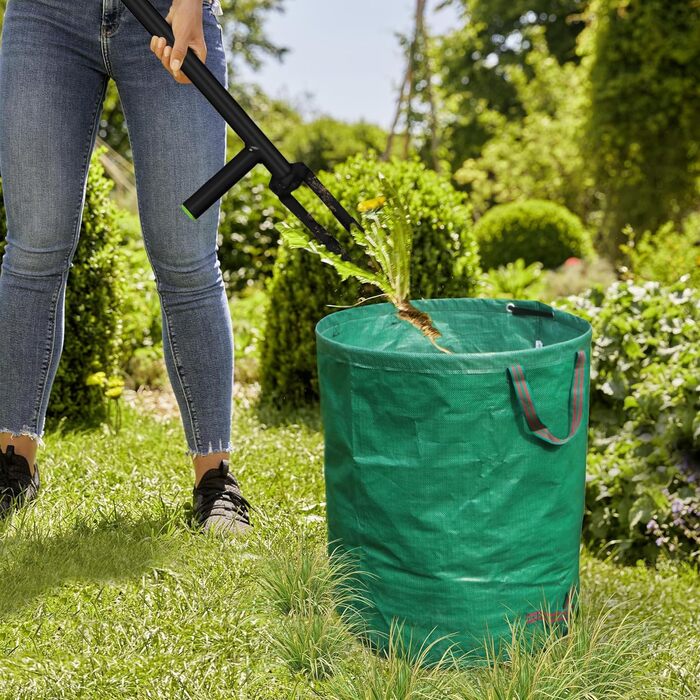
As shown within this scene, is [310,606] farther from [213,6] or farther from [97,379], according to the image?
[97,379]

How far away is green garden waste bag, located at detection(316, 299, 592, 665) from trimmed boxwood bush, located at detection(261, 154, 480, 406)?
6.43ft

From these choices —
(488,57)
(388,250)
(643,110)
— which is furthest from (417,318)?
(488,57)

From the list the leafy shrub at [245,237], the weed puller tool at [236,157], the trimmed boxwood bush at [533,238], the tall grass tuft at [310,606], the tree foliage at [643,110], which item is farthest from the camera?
the tree foliage at [643,110]

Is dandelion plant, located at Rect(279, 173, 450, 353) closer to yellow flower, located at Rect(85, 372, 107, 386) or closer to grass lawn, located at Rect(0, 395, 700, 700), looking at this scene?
grass lawn, located at Rect(0, 395, 700, 700)

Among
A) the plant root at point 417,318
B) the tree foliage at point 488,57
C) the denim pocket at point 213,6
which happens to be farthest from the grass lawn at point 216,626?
the tree foliage at point 488,57

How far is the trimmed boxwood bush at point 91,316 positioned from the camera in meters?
3.37

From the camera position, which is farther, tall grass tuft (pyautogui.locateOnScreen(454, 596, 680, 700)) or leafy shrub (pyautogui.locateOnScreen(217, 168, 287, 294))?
leafy shrub (pyautogui.locateOnScreen(217, 168, 287, 294))

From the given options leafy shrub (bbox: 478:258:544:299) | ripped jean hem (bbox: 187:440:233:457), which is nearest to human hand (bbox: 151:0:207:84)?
ripped jean hem (bbox: 187:440:233:457)

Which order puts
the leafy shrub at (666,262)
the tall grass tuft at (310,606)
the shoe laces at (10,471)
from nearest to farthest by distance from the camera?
the tall grass tuft at (310,606), the shoe laces at (10,471), the leafy shrub at (666,262)

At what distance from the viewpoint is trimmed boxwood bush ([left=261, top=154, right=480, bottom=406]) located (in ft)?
12.2

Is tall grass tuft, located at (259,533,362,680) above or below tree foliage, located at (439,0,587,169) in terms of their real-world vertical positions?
below

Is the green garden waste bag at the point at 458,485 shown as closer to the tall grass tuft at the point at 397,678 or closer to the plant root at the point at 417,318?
the tall grass tuft at the point at 397,678

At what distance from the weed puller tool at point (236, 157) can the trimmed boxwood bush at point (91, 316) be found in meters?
1.61

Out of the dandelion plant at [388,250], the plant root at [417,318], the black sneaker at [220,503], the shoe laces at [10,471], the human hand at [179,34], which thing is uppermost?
the human hand at [179,34]
